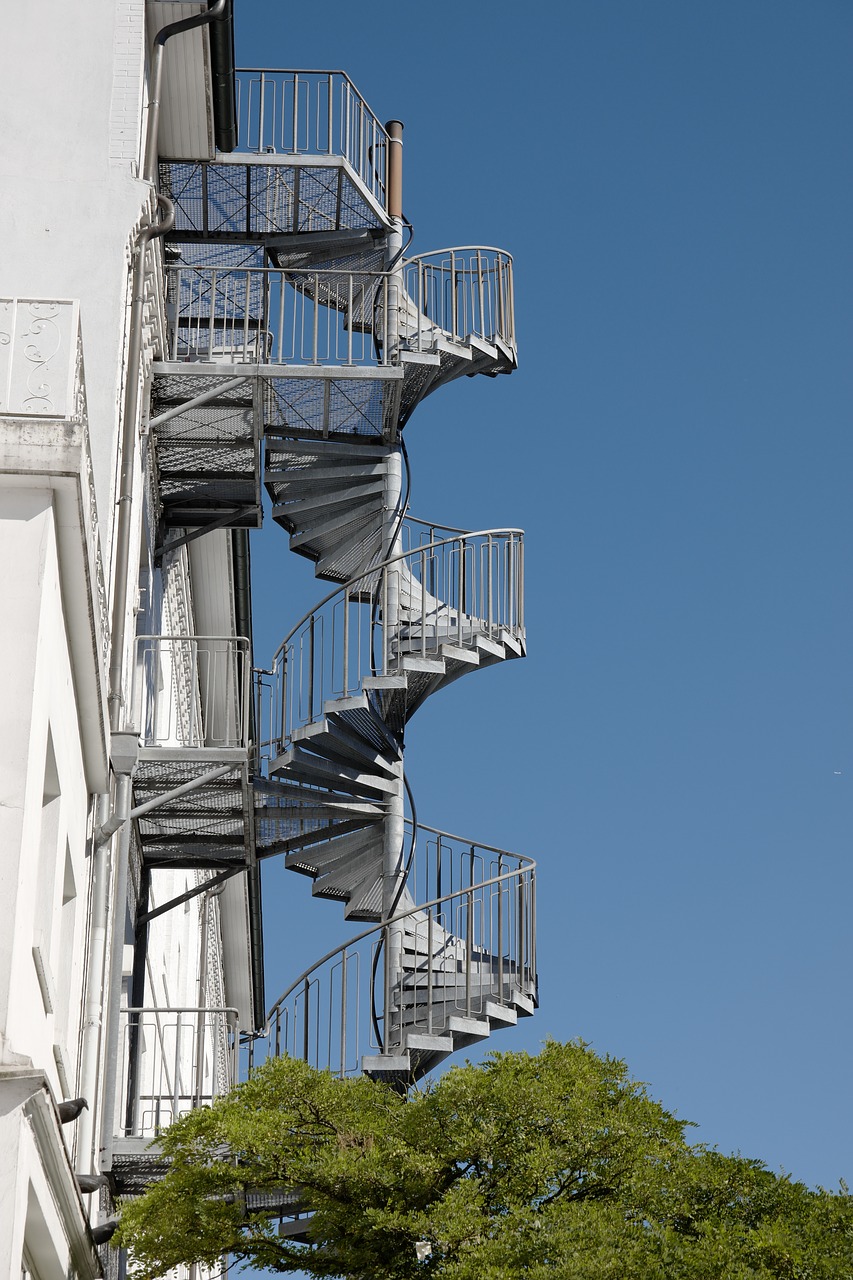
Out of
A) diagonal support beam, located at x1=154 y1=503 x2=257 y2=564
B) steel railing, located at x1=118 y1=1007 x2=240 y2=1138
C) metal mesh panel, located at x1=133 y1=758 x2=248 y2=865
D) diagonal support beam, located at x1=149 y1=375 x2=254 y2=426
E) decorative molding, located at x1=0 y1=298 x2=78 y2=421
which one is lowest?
steel railing, located at x1=118 y1=1007 x2=240 y2=1138

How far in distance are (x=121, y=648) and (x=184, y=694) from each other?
25.2 feet

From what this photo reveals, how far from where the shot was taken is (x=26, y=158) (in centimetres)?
1451

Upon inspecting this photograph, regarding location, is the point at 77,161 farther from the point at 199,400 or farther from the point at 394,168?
the point at 394,168

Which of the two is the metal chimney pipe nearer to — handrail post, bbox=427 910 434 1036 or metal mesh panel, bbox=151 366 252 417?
metal mesh panel, bbox=151 366 252 417

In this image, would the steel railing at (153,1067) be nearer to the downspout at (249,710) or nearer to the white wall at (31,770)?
the downspout at (249,710)

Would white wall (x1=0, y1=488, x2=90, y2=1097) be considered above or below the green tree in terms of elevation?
above

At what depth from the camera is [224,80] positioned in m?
17.1

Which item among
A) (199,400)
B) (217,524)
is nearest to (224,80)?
(199,400)

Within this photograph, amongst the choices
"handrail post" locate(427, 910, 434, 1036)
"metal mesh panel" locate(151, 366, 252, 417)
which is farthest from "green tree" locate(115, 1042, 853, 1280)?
"metal mesh panel" locate(151, 366, 252, 417)

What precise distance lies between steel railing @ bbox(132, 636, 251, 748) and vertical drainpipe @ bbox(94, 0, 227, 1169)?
1.47 meters

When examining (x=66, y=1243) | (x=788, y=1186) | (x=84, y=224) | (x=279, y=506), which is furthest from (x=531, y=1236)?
(x=279, y=506)

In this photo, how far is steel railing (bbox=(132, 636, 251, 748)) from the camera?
16594mm

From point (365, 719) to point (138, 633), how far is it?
2.24m

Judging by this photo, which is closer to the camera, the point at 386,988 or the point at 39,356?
the point at 39,356
